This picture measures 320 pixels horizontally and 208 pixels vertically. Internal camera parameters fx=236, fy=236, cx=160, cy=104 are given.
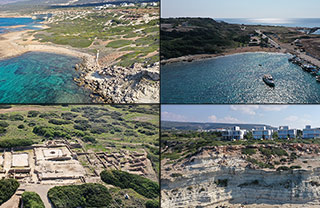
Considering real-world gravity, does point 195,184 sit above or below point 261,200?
above

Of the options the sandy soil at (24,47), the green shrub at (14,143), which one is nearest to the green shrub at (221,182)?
the green shrub at (14,143)

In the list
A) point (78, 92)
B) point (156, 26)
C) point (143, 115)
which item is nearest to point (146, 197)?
point (78, 92)

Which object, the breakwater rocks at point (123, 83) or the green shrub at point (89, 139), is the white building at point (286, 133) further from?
the green shrub at point (89, 139)

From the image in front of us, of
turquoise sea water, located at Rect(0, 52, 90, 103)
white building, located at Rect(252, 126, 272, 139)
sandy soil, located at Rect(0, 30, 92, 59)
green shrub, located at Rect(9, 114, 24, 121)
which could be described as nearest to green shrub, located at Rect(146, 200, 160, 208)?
turquoise sea water, located at Rect(0, 52, 90, 103)

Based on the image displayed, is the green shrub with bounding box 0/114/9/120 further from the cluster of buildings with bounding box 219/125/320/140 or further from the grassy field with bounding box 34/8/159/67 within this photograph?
the cluster of buildings with bounding box 219/125/320/140

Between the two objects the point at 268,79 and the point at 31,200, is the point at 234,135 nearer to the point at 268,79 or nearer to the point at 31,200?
the point at 268,79

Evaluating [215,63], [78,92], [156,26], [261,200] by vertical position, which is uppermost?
[156,26]

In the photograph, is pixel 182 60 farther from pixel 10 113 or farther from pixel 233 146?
pixel 10 113

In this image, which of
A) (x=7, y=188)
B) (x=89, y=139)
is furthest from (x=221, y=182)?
(x=7, y=188)
